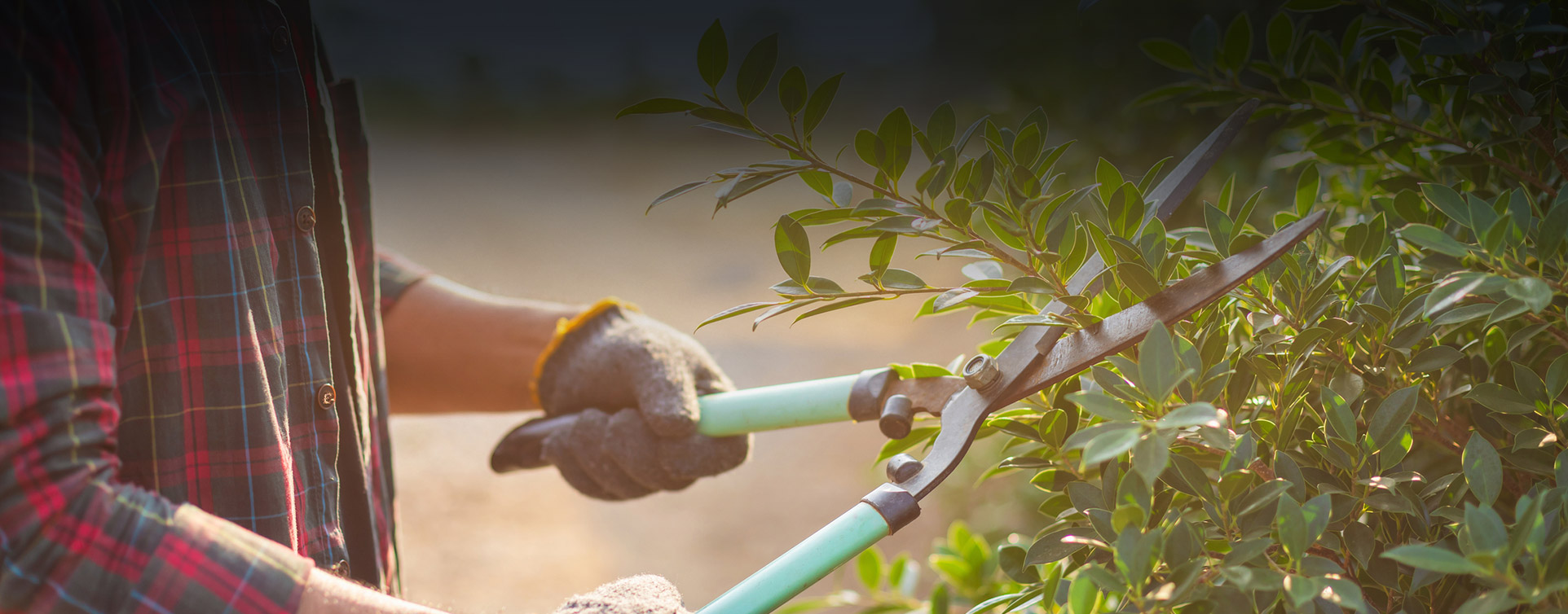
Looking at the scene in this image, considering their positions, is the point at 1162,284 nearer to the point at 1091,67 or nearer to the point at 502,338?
the point at 502,338

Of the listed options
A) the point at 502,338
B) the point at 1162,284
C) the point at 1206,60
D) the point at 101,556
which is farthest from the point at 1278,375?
the point at 502,338

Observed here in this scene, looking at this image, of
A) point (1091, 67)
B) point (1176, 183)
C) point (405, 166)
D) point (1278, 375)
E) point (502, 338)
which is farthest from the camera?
point (405, 166)

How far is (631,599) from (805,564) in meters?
0.16

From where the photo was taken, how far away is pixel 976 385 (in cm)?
83

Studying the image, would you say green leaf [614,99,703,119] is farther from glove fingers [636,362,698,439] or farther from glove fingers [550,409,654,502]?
glove fingers [550,409,654,502]

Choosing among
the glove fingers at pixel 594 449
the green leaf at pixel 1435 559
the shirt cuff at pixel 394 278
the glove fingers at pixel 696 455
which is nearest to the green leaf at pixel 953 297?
the green leaf at pixel 1435 559

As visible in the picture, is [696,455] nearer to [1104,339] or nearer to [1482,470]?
[1104,339]

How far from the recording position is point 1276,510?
0.59 metres

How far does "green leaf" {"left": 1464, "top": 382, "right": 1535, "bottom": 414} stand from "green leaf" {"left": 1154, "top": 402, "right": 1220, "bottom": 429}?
0.30 metres

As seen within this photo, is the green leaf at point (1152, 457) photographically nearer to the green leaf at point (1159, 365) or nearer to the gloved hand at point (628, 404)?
the green leaf at point (1159, 365)

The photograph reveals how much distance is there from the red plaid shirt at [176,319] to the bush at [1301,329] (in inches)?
16.5

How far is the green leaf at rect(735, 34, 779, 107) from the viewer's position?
0.71 meters

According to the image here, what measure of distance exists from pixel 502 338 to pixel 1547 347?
4.48 ft

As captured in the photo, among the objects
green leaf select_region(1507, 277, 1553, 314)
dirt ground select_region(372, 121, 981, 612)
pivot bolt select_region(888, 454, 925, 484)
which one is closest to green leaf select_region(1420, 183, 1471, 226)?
green leaf select_region(1507, 277, 1553, 314)
